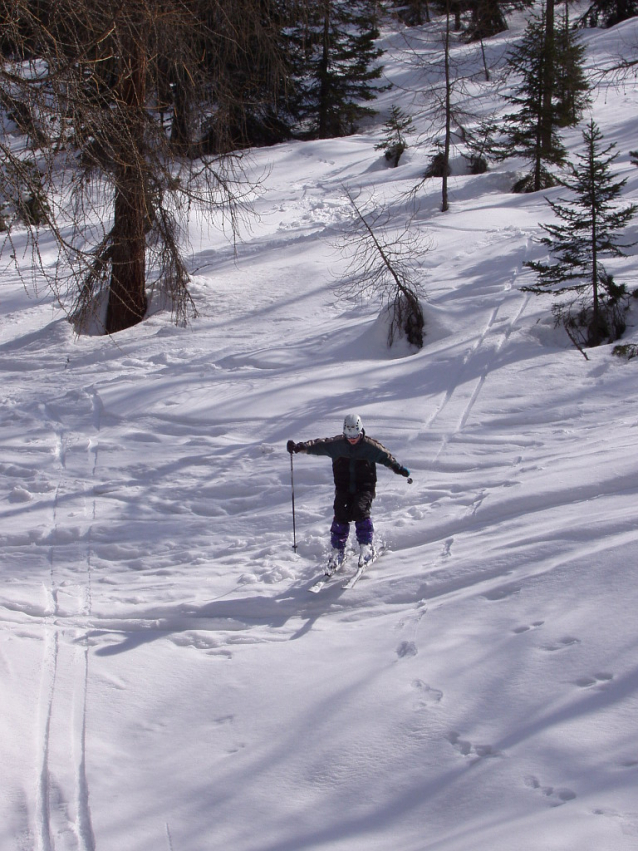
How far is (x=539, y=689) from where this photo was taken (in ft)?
16.0

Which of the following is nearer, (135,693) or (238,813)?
(238,813)

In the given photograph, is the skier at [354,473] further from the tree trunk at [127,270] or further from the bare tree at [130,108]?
the tree trunk at [127,270]

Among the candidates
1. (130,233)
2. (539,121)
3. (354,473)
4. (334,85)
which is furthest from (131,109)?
(334,85)

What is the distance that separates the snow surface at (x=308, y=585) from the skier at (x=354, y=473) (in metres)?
0.52

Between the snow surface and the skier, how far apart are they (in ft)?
1.72

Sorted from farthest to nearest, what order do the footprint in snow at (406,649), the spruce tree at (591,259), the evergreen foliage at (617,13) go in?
the evergreen foliage at (617,13)
the spruce tree at (591,259)
the footprint in snow at (406,649)

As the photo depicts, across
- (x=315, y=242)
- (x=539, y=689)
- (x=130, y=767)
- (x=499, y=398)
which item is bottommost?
A: (x=130, y=767)

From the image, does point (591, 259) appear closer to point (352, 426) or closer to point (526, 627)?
point (352, 426)

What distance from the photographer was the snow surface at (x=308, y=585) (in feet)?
14.4

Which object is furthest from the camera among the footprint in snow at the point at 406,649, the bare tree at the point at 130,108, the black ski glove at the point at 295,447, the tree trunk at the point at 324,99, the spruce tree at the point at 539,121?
the tree trunk at the point at 324,99

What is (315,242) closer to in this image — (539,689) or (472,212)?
(472,212)

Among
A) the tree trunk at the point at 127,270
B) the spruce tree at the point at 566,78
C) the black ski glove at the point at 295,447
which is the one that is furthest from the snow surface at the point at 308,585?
the spruce tree at the point at 566,78

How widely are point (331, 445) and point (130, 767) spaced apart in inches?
133

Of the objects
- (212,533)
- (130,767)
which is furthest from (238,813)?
(212,533)
